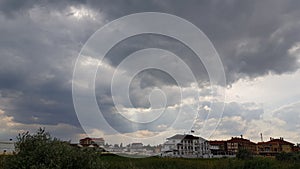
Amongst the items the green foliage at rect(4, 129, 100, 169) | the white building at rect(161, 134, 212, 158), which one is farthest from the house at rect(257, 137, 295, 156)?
the green foliage at rect(4, 129, 100, 169)

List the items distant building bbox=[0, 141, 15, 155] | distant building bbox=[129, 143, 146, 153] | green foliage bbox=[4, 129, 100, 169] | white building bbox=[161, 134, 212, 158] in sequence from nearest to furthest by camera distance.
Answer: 1. green foliage bbox=[4, 129, 100, 169]
2. distant building bbox=[0, 141, 15, 155]
3. distant building bbox=[129, 143, 146, 153]
4. white building bbox=[161, 134, 212, 158]

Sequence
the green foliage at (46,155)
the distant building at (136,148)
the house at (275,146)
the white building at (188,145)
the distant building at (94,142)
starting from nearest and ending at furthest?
the green foliage at (46,155) → the distant building at (94,142) → the distant building at (136,148) → the white building at (188,145) → the house at (275,146)

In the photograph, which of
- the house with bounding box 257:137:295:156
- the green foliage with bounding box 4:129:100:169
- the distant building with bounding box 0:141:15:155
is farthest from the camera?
the house with bounding box 257:137:295:156

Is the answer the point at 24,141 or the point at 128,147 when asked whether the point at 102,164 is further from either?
the point at 128,147

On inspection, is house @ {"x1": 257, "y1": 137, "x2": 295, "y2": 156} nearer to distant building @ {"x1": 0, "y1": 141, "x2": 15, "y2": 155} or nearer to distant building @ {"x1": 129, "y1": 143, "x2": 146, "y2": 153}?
distant building @ {"x1": 129, "y1": 143, "x2": 146, "y2": 153}

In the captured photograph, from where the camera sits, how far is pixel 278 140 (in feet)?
491

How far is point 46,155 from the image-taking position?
1451cm

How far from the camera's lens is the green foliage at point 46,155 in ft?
46.9

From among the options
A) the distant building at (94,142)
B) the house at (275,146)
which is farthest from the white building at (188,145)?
the distant building at (94,142)

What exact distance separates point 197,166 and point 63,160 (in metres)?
24.0

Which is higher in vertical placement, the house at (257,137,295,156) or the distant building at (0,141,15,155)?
the house at (257,137,295,156)

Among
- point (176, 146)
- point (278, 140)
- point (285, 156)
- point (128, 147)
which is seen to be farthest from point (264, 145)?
point (128, 147)

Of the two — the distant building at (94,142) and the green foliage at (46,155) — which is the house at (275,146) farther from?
the green foliage at (46,155)

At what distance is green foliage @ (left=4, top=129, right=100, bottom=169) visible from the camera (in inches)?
563
